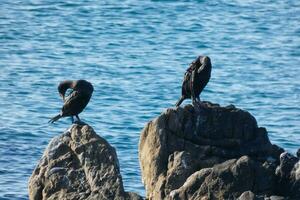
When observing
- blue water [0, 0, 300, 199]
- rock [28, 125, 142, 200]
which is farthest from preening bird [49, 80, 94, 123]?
blue water [0, 0, 300, 199]

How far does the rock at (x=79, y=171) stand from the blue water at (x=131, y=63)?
549 cm

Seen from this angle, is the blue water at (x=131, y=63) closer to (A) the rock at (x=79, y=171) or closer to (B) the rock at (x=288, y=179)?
(A) the rock at (x=79, y=171)

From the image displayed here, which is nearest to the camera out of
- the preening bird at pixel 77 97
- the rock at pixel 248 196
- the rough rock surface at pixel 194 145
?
the rock at pixel 248 196

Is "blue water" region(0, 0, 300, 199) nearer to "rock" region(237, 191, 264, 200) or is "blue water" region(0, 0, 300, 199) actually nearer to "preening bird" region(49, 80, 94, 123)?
"preening bird" region(49, 80, 94, 123)

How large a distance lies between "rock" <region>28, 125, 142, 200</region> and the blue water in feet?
18.0

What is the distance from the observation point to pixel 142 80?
39.8m

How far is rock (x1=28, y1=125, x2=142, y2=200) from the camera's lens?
17.6 metres

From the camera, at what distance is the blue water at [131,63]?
101 ft

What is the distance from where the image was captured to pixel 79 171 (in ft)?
59.0

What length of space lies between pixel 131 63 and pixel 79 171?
24664 mm

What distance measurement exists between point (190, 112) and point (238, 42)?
1124 inches

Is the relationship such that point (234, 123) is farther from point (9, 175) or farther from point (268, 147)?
point (9, 175)

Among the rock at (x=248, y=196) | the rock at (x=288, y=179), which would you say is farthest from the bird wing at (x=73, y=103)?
the rock at (x=248, y=196)

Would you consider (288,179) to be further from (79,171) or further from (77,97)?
(77,97)
